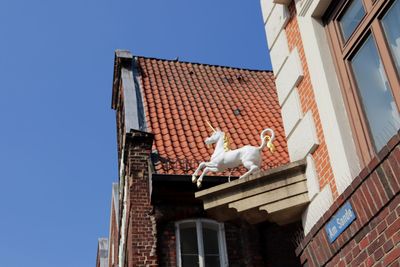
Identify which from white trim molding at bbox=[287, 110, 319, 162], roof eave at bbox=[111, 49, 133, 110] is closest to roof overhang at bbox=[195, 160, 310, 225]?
white trim molding at bbox=[287, 110, 319, 162]

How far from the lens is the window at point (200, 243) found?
11.4 metres

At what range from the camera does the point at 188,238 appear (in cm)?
1177

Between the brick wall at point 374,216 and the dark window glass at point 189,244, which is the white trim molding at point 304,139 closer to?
the brick wall at point 374,216

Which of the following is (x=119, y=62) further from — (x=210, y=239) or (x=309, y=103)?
(x=309, y=103)

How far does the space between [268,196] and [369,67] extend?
5.25ft

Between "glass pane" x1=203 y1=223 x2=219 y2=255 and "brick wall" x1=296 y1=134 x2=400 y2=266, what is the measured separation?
22.2ft

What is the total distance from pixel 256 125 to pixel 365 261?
10.7 metres

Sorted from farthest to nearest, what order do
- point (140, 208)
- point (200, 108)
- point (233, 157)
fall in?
point (200, 108)
point (140, 208)
point (233, 157)

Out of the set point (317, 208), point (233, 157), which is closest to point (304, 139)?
point (317, 208)

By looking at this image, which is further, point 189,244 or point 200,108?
point 200,108

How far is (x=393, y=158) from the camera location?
163 inches

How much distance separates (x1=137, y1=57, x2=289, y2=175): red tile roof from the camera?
13.2m

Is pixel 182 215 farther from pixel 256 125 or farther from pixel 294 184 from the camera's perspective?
pixel 294 184

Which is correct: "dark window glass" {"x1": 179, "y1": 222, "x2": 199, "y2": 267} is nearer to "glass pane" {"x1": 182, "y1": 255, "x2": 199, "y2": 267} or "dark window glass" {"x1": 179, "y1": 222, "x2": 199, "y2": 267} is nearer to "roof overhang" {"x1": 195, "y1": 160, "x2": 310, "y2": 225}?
"glass pane" {"x1": 182, "y1": 255, "x2": 199, "y2": 267}
